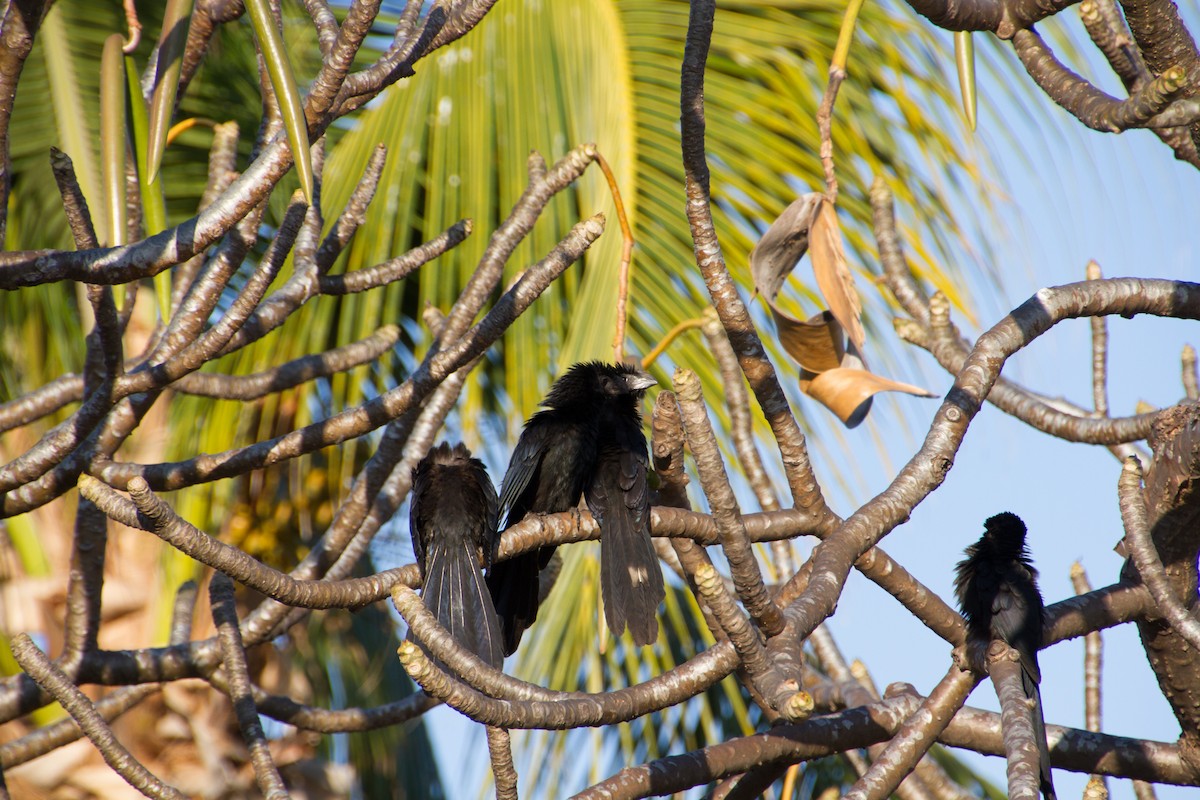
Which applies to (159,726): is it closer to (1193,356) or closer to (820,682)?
(820,682)

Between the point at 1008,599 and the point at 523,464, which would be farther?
the point at 523,464

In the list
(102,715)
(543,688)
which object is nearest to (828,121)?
(543,688)

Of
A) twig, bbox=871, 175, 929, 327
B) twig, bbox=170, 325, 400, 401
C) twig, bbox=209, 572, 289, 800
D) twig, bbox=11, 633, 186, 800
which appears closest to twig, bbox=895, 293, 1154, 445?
twig, bbox=871, 175, 929, 327

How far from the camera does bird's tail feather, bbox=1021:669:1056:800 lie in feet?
9.41

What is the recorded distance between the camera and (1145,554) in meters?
2.65

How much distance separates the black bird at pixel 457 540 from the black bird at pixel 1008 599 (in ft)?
4.27

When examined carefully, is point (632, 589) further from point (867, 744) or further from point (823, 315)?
point (823, 315)

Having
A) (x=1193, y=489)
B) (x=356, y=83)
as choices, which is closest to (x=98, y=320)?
(x=356, y=83)

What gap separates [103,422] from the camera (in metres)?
3.25

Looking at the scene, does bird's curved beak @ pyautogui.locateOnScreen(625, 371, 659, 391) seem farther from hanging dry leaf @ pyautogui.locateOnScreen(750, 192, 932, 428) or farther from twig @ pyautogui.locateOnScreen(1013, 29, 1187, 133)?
twig @ pyautogui.locateOnScreen(1013, 29, 1187, 133)

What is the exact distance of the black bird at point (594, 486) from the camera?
3314mm

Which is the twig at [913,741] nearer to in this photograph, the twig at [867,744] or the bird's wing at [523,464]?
the twig at [867,744]

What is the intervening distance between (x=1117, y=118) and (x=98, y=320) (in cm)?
244

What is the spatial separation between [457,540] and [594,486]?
0.55 m
